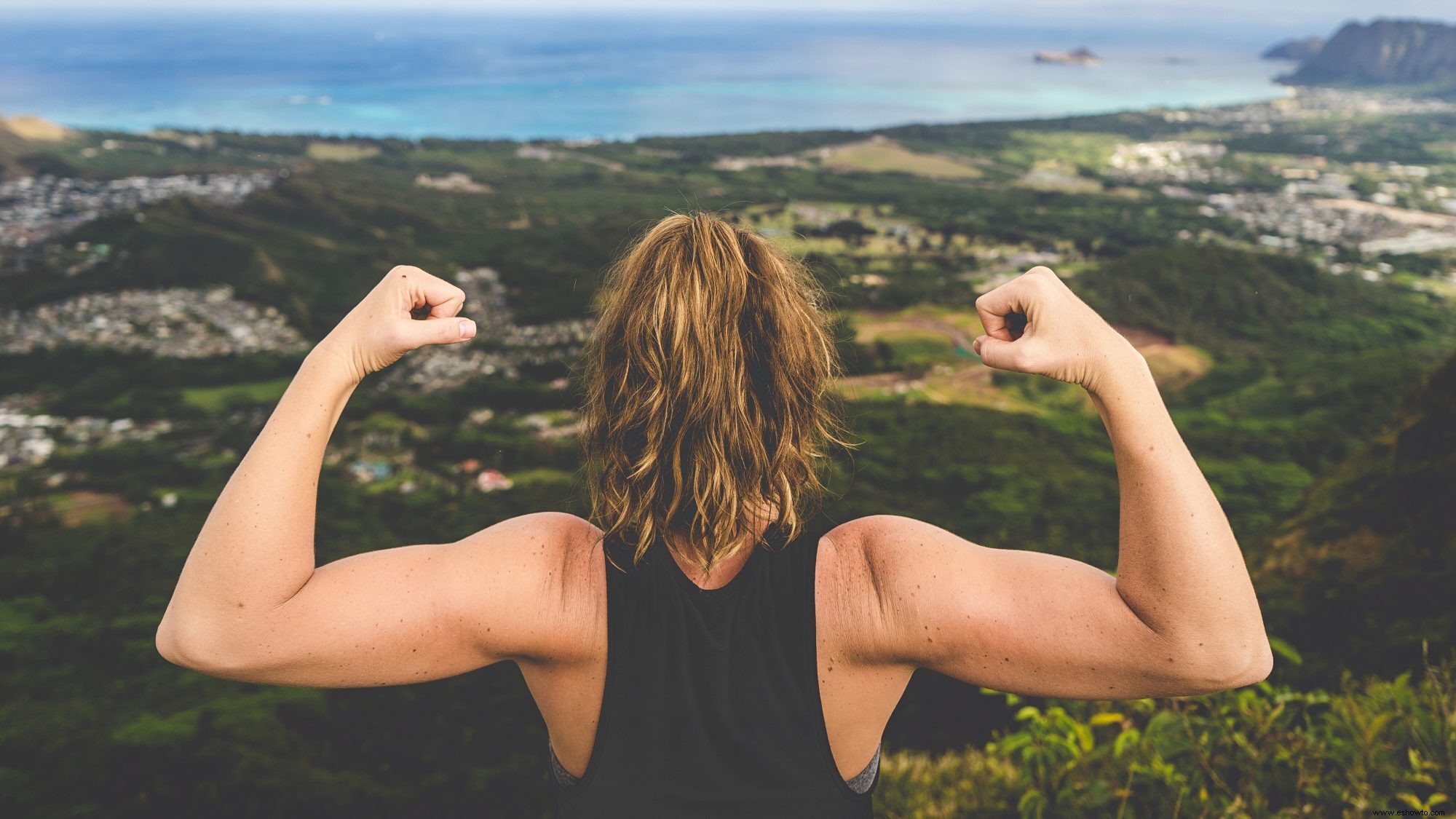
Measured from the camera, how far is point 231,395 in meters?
29.2

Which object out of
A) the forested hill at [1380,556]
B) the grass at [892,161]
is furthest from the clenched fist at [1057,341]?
the grass at [892,161]

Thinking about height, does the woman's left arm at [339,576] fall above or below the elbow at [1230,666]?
above

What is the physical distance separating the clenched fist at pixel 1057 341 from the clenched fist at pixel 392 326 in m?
0.77

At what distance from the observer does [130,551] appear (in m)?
16.5

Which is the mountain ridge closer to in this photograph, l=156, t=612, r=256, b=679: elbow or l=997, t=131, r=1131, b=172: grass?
l=997, t=131, r=1131, b=172: grass

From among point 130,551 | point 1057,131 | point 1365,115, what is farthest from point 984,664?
point 1365,115

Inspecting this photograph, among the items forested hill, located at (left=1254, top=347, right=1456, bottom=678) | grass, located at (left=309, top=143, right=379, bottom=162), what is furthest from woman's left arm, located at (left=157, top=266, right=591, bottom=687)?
grass, located at (left=309, top=143, right=379, bottom=162)

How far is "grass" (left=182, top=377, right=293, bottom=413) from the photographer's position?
92.9 ft

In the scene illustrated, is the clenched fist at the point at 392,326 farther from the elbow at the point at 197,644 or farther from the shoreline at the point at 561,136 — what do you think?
the shoreline at the point at 561,136

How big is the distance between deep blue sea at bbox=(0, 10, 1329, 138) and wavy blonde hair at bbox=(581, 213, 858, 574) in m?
85.7

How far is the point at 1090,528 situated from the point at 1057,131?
270ft

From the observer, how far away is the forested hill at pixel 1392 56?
421 feet

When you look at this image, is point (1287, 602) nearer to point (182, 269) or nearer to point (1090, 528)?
point (1090, 528)

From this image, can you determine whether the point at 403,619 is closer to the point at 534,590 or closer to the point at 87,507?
the point at 534,590
